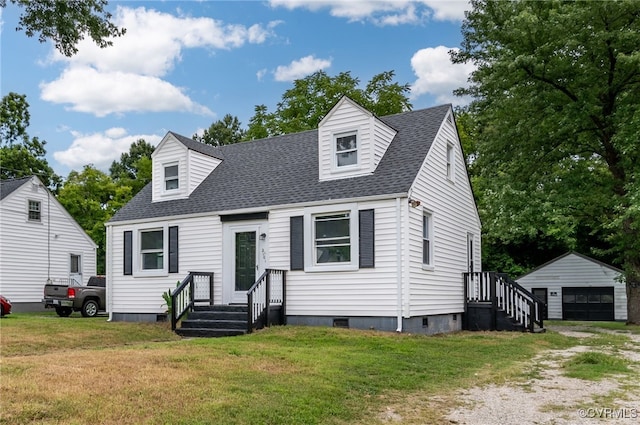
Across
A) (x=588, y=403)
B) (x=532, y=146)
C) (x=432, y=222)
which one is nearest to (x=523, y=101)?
(x=532, y=146)

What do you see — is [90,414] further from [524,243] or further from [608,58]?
[524,243]

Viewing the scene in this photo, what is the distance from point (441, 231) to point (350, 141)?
342 centimetres

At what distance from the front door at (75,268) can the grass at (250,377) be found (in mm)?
15681

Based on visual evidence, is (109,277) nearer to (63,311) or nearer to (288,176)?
(63,311)

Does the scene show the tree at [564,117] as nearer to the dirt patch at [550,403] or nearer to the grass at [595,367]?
the grass at [595,367]

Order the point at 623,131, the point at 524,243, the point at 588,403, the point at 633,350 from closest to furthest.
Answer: the point at 588,403 → the point at 633,350 → the point at 623,131 → the point at 524,243

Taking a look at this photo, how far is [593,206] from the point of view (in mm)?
20406

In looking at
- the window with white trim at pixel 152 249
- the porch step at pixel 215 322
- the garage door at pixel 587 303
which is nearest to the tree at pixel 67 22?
the porch step at pixel 215 322

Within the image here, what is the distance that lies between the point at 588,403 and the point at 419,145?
8.84 metres

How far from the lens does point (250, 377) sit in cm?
687

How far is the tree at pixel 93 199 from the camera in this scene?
34.5 metres

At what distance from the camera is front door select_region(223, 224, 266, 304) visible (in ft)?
48.9

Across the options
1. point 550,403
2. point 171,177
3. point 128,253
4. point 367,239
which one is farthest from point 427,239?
point 128,253

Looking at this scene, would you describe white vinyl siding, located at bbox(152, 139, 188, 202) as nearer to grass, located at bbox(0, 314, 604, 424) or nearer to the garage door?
grass, located at bbox(0, 314, 604, 424)
